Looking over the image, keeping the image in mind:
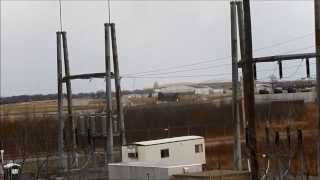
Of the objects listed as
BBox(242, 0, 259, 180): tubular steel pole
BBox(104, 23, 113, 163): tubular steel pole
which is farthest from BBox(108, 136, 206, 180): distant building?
BBox(242, 0, 259, 180): tubular steel pole

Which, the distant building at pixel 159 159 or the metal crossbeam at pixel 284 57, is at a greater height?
the metal crossbeam at pixel 284 57

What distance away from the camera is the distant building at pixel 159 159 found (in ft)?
100

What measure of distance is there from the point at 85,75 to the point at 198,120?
186ft

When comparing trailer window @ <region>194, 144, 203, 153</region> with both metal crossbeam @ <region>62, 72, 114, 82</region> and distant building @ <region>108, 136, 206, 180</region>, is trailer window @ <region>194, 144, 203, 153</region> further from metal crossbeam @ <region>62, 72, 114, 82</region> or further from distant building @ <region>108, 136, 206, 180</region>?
metal crossbeam @ <region>62, 72, 114, 82</region>

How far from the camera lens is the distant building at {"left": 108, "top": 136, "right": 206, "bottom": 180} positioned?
100 ft

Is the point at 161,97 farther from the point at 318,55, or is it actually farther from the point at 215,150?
the point at 318,55

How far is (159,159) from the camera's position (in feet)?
127

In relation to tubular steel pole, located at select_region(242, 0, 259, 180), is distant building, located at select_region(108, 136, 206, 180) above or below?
below

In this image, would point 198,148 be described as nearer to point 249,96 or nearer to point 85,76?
point 85,76

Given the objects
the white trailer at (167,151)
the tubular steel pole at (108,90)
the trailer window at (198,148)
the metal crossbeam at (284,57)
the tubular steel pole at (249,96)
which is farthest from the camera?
the trailer window at (198,148)

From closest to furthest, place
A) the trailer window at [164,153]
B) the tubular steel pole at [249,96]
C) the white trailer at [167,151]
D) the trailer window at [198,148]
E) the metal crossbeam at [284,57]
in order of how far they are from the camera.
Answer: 1. the tubular steel pole at [249,96]
2. the metal crossbeam at [284,57]
3. the white trailer at [167,151]
4. the trailer window at [164,153]
5. the trailer window at [198,148]

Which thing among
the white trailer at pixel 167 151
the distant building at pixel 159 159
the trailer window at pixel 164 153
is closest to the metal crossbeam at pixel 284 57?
the distant building at pixel 159 159

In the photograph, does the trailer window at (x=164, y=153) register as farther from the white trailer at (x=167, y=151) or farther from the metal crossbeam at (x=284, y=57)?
the metal crossbeam at (x=284, y=57)

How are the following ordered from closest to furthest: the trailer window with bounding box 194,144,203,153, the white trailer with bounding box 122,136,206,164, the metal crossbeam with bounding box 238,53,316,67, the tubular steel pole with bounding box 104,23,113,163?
1. the metal crossbeam with bounding box 238,53,316,67
2. the tubular steel pole with bounding box 104,23,113,163
3. the white trailer with bounding box 122,136,206,164
4. the trailer window with bounding box 194,144,203,153
